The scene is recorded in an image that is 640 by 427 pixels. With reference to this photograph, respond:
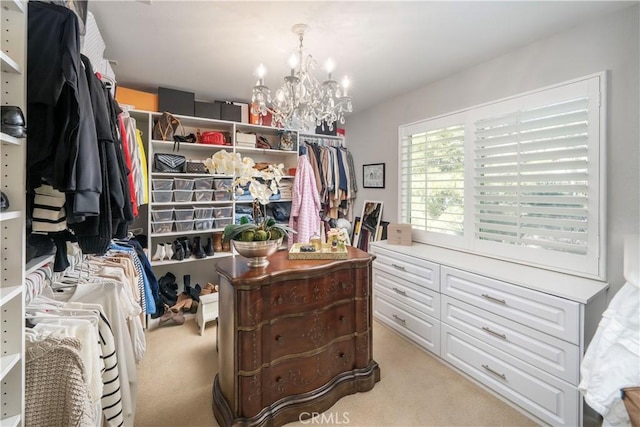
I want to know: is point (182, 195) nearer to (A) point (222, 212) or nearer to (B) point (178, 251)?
(A) point (222, 212)

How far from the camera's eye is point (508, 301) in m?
1.86

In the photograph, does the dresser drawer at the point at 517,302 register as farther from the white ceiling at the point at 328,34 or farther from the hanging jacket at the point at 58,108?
the hanging jacket at the point at 58,108

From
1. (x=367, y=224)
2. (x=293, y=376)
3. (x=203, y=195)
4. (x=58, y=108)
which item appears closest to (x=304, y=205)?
(x=367, y=224)

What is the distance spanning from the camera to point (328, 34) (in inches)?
78.1

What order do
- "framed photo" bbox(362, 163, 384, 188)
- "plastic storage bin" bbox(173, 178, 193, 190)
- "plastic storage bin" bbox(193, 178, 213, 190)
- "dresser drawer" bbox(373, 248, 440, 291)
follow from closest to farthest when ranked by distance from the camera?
"dresser drawer" bbox(373, 248, 440, 291) < "plastic storage bin" bbox(173, 178, 193, 190) < "plastic storage bin" bbox(193, 178, 213, 190) < "framed photo" bbox(362, 163, 384, 188)

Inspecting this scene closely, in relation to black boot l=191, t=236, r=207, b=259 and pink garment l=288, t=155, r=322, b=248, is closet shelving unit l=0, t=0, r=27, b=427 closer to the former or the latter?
black boot l=191, t=236, r=207, b=259

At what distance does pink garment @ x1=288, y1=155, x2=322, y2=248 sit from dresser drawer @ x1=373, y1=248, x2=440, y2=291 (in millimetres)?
828

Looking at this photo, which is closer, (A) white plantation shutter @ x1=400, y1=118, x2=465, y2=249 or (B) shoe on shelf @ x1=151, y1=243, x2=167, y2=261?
(A) white plantation shutter @ x1=400, y1=118, x2=465, y2=249

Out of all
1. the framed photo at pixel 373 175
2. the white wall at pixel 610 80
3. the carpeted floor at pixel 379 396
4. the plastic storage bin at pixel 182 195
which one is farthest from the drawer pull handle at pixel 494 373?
the plastic storage bin at pixel 182 195

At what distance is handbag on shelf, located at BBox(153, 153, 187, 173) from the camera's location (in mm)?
2930

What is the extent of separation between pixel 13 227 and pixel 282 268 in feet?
3.67

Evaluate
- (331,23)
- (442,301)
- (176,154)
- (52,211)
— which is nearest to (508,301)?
(442,301)

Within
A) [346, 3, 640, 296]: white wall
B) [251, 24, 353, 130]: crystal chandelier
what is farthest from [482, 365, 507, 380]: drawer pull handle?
[251, 24, 353, 130]: crystal chandelier

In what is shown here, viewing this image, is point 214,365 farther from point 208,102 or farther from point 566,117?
point 566,117
